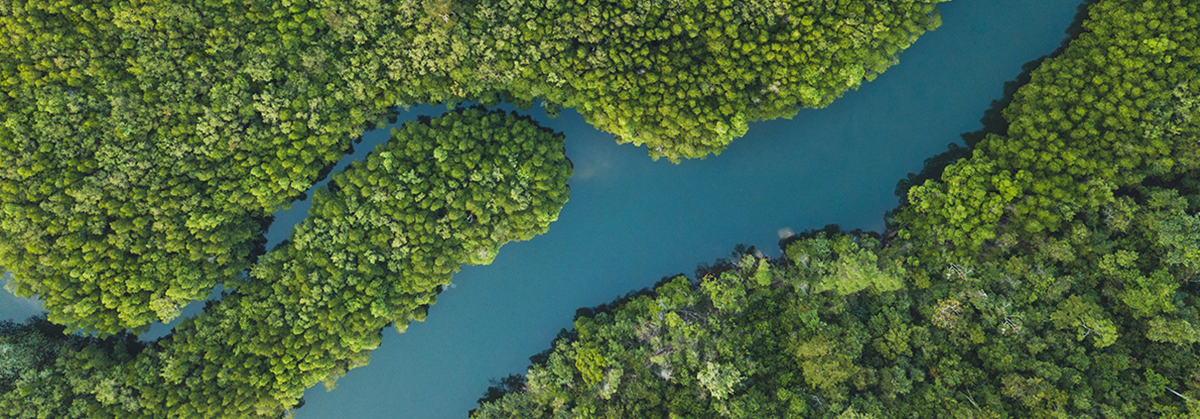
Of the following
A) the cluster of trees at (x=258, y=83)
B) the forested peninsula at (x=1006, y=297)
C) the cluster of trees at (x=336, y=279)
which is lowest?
the forested peninsula at (x=1006, y=297)

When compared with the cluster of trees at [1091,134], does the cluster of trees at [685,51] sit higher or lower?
higher

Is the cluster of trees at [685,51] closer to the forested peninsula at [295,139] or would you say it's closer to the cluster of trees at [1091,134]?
the forested peninsula at [295,139]

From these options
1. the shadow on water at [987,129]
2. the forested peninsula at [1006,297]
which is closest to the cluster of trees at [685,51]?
the shadow on water at [987,129]

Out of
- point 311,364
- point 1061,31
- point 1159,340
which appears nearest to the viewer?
point 1159,340

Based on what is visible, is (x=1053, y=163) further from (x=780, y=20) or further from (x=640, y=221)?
(x=640, y=221)

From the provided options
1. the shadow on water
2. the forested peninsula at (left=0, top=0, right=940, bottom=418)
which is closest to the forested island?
the forested peninsula at (left=0, top=0, right=940, bottom=418)

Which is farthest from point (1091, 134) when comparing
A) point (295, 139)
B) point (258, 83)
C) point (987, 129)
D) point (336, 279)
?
point (258, 83)

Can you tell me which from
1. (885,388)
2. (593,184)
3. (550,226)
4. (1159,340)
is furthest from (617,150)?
(1159,340)
